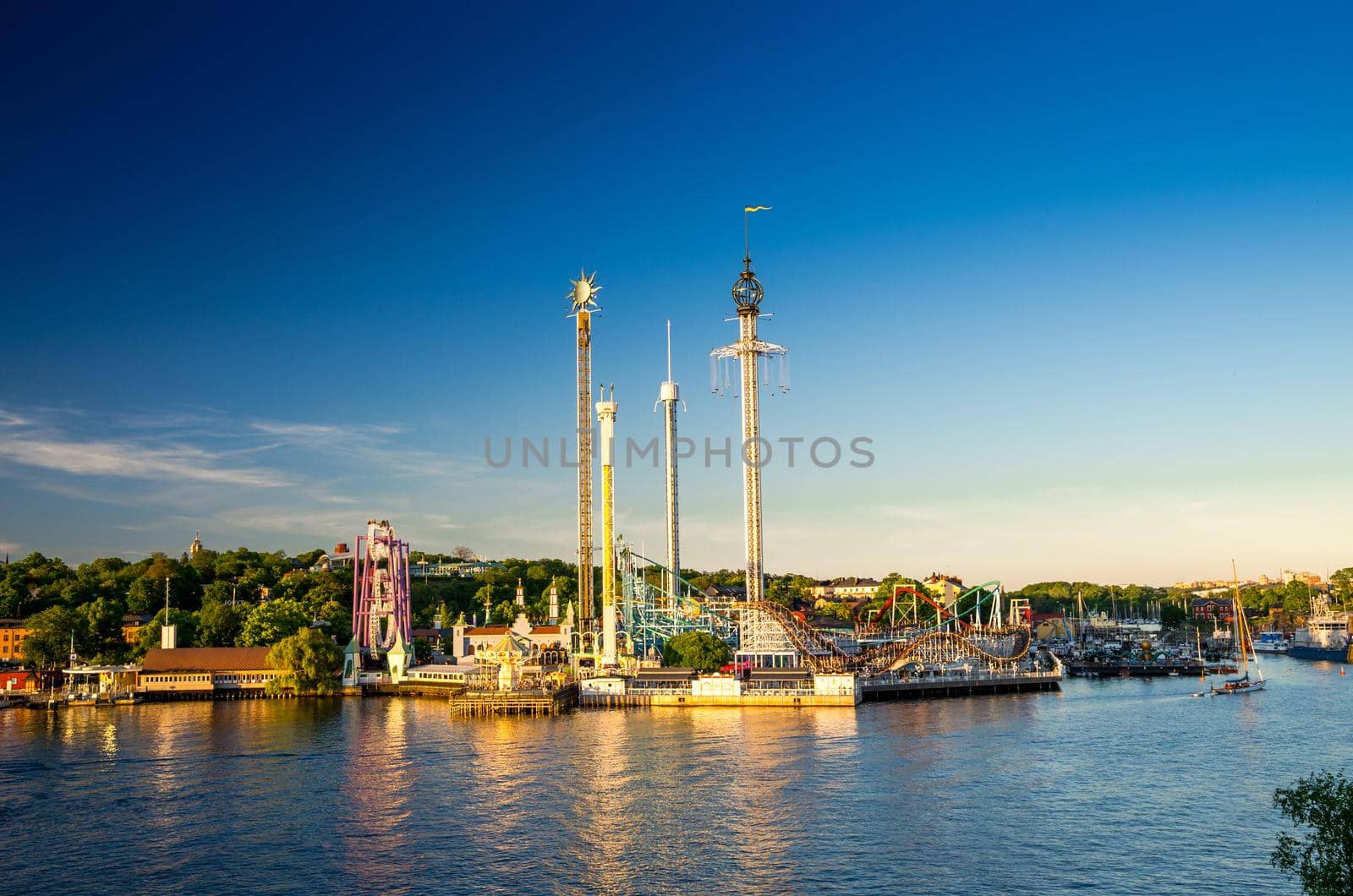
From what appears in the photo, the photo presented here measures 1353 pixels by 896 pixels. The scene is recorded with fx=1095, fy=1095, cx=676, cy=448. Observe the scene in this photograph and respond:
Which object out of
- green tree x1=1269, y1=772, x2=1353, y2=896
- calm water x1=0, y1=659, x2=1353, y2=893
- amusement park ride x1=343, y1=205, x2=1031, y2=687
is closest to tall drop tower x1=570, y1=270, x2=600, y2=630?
amusement park ride x1=343, y1=205, x2=1031, y2=687

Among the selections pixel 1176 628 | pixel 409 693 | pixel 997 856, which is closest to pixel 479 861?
pixel 997 856

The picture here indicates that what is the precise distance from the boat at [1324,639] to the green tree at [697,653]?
95515 mm

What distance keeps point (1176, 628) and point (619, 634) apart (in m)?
128

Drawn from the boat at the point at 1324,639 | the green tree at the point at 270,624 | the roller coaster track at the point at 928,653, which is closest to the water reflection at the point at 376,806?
the green tree at the point at 270,624

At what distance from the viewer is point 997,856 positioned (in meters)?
39.3

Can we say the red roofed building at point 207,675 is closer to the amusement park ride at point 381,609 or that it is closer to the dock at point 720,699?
the amusement park ride at point 381,609

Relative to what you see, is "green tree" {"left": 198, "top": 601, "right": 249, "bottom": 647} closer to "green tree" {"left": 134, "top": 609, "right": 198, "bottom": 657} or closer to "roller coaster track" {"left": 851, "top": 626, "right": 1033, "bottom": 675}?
"green tree" {"left": 134, "top": 609, "right": 198, "bottom": 657}

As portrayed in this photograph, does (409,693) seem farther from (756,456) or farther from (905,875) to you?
(905,875)

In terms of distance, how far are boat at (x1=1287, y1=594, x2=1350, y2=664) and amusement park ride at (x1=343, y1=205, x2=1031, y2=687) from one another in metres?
53.8

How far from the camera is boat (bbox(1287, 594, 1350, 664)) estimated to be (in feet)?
492

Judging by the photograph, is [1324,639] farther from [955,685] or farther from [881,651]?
[881,651]

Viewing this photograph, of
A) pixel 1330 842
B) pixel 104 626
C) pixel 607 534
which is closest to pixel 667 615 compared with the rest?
pixel 607 534

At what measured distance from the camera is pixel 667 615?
11944 centimetres

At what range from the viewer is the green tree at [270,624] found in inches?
4422
